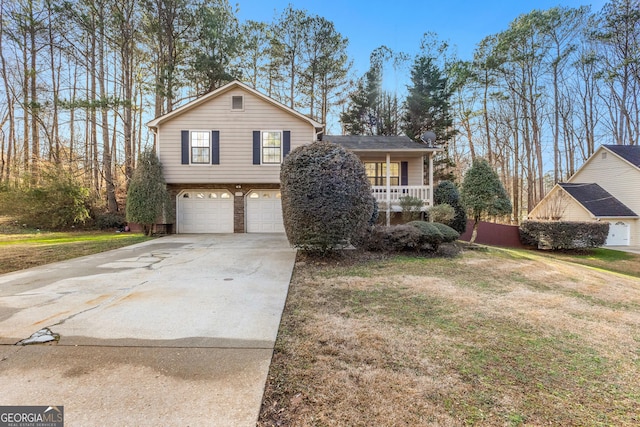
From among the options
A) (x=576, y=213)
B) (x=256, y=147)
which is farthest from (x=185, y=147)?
(x=576, y=213)

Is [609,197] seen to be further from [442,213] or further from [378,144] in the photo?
[378,144]

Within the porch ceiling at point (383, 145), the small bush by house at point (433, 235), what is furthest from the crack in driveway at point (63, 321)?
the porch ceiling at point (383, 145)

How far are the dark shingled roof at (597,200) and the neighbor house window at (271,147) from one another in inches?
680

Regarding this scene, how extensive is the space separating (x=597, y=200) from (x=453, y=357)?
20.6 meters

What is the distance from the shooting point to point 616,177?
1694 cm

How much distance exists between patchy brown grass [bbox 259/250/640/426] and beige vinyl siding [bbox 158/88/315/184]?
8876 millimetres

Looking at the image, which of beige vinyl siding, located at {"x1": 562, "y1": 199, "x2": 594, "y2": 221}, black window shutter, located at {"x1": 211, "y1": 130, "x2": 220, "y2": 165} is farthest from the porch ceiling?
beige vinyl siding, located at {"x1": 562, "y1": 199, "x2": 594, "y2": 221}

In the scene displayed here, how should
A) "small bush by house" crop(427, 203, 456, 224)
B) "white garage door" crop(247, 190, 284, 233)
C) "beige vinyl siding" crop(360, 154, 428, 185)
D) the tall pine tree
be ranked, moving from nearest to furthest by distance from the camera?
"small bush by house" crop(427, 203, 456, 224) → "white garage door" crop(247, 190, 284, 233) → "beige vinyl siding" crop(360, 154, 428, 185) → the tall pine tree

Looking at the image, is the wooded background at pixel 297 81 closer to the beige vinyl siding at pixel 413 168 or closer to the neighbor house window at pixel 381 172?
the beige vinyl siding at pixel 413 168

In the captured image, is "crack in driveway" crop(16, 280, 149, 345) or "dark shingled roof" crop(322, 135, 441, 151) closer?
"crack in driveway" crop(16, 280, 149, 345)

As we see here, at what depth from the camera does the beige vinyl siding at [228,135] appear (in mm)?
12711

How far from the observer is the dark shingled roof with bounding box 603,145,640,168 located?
16.4 meters

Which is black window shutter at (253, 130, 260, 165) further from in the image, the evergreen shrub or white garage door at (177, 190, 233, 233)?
the evergreen shrub

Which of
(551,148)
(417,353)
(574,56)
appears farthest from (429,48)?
(417,353)
